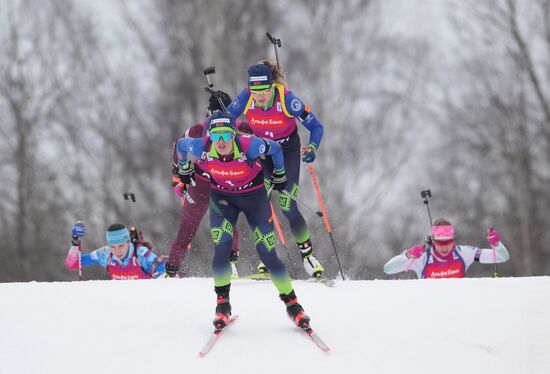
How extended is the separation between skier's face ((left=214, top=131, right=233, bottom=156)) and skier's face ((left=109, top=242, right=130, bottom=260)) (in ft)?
12.5

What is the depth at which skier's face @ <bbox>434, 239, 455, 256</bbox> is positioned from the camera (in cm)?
895

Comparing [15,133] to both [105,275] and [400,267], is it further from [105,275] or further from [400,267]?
[400,267]

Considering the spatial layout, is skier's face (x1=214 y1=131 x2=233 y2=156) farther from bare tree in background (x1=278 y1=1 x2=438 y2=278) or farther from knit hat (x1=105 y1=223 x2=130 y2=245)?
bare tree in background (x1=278 y1=1 x2=438 y2=278)

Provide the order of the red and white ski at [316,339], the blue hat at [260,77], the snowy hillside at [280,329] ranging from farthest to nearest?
the blue hat at [260,77]
the red and white ski at [316,339]
the snowy hillside at [280,329]

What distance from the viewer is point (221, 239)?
597cm

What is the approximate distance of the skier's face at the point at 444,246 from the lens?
8953mm

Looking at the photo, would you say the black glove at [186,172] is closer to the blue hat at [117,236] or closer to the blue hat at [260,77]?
the blue hat at [260,77]

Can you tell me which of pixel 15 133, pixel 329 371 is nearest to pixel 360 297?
pixel 329 371

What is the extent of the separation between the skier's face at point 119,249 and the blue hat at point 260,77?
3190 millimetres

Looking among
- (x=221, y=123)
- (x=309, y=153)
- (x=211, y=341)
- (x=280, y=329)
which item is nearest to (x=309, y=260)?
(x=309, y=153)

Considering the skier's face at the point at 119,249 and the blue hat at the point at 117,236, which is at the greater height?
the blue hat at the point at 117,236

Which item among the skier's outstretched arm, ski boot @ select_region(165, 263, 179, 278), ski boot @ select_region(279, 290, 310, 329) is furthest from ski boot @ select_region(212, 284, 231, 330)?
the skier's outstretched arm

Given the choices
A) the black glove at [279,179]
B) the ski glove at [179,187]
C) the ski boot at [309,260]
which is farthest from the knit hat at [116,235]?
the black glove at [279,179]

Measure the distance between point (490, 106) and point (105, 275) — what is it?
10889 millimetres
